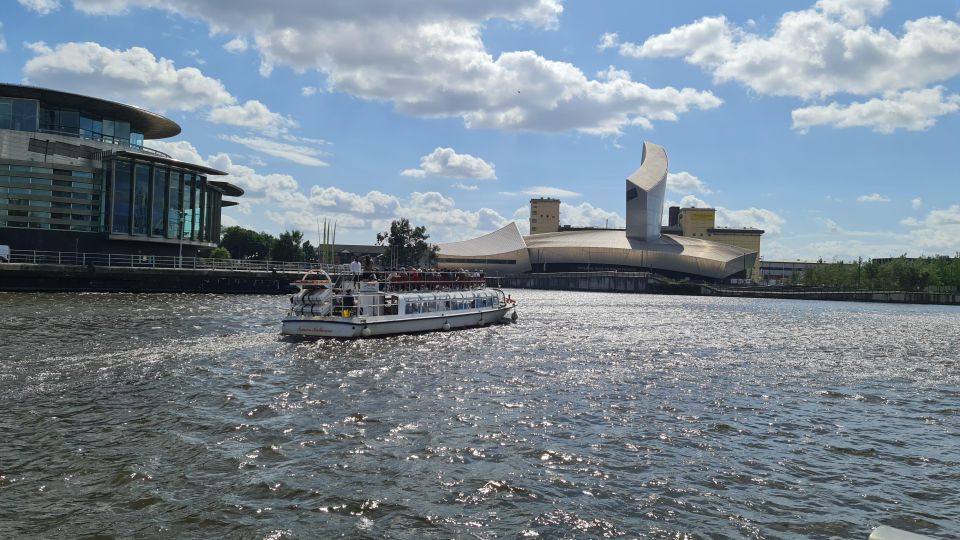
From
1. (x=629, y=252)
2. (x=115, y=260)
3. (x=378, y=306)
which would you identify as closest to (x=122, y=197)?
(x=115, y=260)

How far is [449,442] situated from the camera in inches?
707

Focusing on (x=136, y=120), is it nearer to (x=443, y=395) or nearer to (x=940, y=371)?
(x=443, y=395)

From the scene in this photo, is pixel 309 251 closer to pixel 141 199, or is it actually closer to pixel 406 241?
→ pixel 406 241

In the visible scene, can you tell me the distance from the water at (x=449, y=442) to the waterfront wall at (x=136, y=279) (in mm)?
32323

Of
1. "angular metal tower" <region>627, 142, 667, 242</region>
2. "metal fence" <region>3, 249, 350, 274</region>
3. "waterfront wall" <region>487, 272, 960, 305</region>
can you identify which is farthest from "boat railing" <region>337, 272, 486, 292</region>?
"angular metal tower" <region>627, 142, 667, 242</region>

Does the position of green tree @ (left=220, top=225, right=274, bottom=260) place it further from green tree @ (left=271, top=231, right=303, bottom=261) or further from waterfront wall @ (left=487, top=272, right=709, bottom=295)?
waterfront wall @ (left=487, top=272, right=709, bottom=295)

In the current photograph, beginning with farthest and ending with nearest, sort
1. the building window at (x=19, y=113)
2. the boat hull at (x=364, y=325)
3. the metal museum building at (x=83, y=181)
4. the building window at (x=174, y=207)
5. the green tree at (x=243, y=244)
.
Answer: the green tree at (x=243, y=244), the building window at (x=174, y=207), the building window at (x=19, y=113), the metal museum building at (x=83, y=181), the boat hull at (x=364, y=325)

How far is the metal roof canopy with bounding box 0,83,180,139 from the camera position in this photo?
7838cm

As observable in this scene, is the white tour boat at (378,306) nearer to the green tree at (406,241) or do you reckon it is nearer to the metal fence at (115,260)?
the metal fence at (115,260)

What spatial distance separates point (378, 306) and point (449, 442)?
25209mm

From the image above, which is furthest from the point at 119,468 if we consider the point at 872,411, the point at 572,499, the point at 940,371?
the point at 940,371

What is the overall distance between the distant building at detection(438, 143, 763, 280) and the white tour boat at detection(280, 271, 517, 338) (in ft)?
429

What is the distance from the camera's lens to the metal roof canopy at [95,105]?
257 ft

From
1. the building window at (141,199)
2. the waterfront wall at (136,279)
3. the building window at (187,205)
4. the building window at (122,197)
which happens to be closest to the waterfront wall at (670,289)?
the waterfront wall at (136,279)
